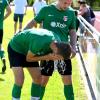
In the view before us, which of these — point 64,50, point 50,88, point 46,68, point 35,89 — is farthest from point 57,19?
point 50,88

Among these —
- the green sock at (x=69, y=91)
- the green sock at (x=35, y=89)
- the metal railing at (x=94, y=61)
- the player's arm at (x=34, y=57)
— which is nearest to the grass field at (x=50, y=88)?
the metal railing at (x=94, y=61)

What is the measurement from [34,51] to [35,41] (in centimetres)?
13

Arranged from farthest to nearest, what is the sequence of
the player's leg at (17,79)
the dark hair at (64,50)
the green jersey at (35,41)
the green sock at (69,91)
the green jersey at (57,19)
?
the green sock at (69,91) < the green jersey at (57,19) < the player's leg at (17,79) < the green jersey at (35,41) < the dark hair at (64,50)

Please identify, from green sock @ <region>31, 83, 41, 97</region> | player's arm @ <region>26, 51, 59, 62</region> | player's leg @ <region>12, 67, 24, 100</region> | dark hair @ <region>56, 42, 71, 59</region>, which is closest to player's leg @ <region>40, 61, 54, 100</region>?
green sock @ <region>31, 83, 41, 97</region>

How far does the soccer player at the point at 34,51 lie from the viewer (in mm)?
6582

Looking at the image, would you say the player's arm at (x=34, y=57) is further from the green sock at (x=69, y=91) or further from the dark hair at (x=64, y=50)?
the green sock at (x=69, y=91)

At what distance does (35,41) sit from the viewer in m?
6.70

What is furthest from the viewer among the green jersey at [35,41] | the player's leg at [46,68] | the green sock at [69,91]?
the green sock at [69,91]

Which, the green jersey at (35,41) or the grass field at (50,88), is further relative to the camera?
the grass field at (50,88)

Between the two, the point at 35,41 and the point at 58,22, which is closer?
the point at 35,41

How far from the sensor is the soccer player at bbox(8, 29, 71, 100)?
6.58 meters

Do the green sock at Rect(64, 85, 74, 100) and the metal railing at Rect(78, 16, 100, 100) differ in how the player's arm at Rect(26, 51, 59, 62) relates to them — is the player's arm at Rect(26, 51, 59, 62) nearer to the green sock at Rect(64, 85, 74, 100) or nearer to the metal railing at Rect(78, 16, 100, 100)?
the green sock at Rect(64, 85, 74, 100)

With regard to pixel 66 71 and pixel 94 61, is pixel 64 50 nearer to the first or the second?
pixel 66 71

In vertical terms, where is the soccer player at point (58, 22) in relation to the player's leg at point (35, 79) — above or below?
above
